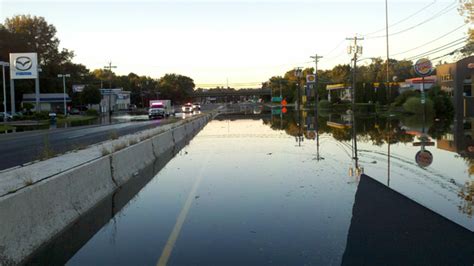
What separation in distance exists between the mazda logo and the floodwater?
58.4m

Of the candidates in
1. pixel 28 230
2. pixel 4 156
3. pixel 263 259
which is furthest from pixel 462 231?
pixel 4 156

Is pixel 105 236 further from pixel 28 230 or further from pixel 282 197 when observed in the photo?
pixel 282 197

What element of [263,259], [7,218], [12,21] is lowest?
[263,259]

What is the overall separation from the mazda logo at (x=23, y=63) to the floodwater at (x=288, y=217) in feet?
191

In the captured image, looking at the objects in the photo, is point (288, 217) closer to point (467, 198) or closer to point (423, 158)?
point (467, 198)

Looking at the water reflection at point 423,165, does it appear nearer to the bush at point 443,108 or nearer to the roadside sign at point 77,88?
the bush at point 443,108

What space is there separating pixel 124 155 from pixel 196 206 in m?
4.55

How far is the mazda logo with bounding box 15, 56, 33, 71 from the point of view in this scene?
68062mm

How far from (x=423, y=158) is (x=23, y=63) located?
63086 mm

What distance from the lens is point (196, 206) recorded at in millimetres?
9977

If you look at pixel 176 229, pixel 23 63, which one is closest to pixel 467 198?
pixel 176 229

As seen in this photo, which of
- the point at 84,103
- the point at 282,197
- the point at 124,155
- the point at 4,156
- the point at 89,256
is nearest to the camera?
the point at 89,256

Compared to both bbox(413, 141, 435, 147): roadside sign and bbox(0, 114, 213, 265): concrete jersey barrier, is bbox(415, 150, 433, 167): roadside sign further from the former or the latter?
bbox(0, 114, 213, 265): concrete jersey barrier

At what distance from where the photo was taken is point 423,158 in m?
17.1
